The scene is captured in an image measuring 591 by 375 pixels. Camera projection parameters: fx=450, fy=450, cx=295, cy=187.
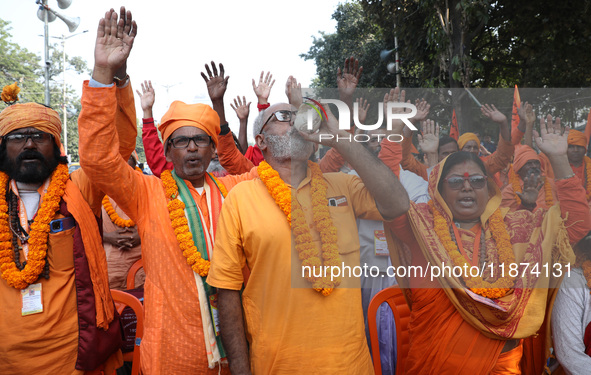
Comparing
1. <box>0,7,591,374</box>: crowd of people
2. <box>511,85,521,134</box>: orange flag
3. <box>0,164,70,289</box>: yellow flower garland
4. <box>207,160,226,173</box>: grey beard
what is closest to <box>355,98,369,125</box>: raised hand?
<box>0,7,591,374</box>: crowd of people

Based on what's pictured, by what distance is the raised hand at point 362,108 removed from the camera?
2.14 meters

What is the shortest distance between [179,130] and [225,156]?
978 millimetres

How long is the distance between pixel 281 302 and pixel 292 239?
0.27m

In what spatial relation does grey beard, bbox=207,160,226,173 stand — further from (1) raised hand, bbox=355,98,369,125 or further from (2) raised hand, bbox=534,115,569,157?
(2) raised hand, bbox=534,115,569,157

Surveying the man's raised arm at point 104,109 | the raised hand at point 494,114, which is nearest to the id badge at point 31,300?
the man's raised arm at point 104,109

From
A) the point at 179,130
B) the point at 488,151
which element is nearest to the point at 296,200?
the point at 179,130

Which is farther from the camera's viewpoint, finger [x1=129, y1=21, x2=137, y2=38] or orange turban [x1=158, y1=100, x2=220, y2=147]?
orange turban [x1=158, y1=100, x2=220, y2=147]

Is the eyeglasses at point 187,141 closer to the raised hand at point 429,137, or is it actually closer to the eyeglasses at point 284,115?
the eyeglasses at point 284,115

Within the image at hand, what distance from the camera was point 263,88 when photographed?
3842 mm

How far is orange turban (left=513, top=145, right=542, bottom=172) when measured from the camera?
7.88ft

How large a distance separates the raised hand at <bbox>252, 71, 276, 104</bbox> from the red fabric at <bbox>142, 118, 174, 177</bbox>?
90cm

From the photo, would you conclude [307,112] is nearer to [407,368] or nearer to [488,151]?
[488,151]

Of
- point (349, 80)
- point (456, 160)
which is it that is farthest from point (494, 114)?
point (349, 80)

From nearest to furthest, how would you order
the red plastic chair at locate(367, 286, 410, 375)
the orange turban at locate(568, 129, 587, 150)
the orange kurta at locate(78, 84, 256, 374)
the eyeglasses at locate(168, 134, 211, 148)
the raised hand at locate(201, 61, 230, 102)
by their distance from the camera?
the orange kurta at locate(78, 84, 256, 374)
the orange turban at locate(568, 129, 587, 150)
the eyeglasses at locate(168, 134, 211, 148)
the red plastic chair at locate(367, 286, 410, 375)
the raised hand at locate(201, 61, 230, 102)
